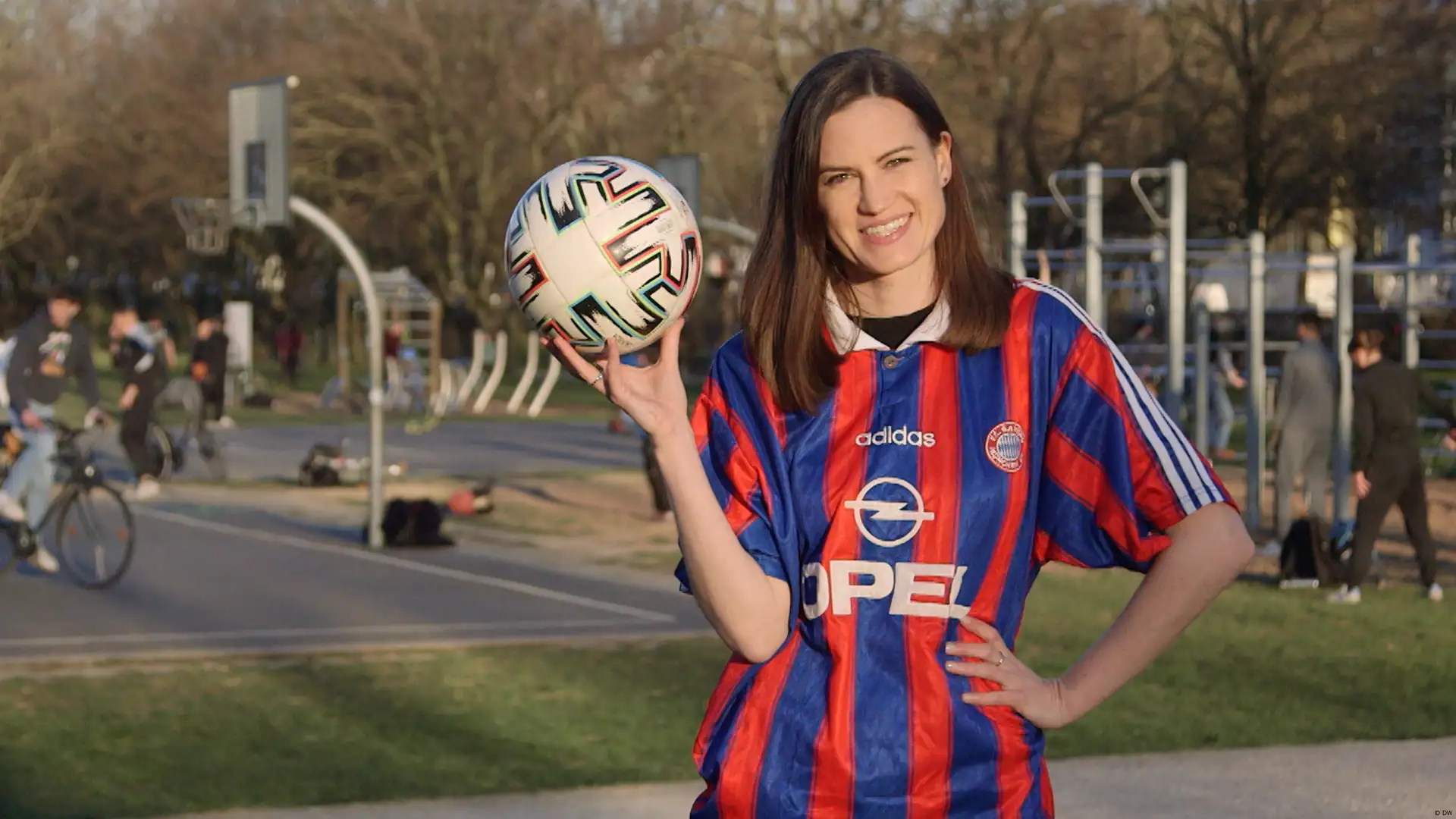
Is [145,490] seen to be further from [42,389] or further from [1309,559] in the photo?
[1309,559]

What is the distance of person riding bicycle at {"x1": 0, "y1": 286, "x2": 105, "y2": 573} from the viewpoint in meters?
14.4

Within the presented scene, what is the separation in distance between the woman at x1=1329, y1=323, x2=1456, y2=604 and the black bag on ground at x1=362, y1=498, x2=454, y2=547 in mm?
6839

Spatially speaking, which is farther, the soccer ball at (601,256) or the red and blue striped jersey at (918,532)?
the soccer ball at (601,256)

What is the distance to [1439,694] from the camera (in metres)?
10.0

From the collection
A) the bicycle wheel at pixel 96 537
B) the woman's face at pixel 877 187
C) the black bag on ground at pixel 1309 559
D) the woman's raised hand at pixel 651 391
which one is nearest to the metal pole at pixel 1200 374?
the black bag on ground at pixel 1309 559

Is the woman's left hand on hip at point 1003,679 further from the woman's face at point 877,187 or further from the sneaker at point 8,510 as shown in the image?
the sneaker at point 8,510

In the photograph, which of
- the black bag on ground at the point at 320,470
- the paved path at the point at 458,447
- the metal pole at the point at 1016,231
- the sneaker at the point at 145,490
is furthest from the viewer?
the paved path at the point at 458,447

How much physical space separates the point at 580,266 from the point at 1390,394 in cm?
1206

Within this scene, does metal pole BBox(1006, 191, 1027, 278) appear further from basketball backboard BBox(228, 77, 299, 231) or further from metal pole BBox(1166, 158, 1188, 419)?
basketball backboard BBox(228, 77, 299, 231)

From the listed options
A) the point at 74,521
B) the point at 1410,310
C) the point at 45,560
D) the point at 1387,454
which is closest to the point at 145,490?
the point at 45,560

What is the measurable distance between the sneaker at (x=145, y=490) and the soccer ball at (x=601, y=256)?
60.6 ft

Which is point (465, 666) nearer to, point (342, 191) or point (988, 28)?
point (988, 28)

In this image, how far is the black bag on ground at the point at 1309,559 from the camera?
14266 millimetres

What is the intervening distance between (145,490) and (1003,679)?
1924cm
